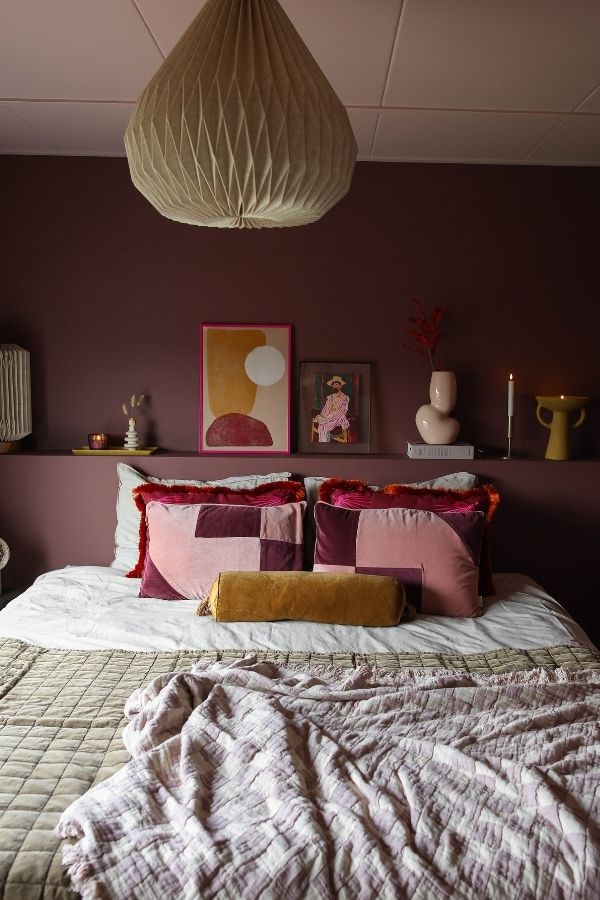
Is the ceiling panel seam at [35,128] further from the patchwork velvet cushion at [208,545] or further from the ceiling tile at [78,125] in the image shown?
the patchwork velvet cushion at [208,545]

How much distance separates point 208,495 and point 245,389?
59 cm

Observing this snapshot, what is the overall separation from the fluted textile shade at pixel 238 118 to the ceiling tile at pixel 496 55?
2.50 feet

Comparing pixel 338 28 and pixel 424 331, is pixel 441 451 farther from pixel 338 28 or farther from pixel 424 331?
pixel 338 28

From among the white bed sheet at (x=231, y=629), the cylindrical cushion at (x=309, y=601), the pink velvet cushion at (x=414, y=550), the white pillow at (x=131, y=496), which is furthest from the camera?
the white pillow at (x=131, y=496)

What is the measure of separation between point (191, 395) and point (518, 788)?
90.6 inches

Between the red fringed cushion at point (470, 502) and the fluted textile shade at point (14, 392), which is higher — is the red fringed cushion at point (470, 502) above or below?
below

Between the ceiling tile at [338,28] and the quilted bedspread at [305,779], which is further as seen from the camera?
the ceiling tile at [338,28]

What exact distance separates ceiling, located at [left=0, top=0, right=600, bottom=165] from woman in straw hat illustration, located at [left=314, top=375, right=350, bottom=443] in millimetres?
950

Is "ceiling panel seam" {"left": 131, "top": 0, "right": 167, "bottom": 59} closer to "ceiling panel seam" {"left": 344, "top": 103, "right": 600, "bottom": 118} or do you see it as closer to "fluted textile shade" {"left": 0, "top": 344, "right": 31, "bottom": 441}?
"ceiling panel seam" {"left": 344, "top": 103, "right": 600, "bottom": 118}

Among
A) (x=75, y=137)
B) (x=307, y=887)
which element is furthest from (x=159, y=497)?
(x=307, y=887)

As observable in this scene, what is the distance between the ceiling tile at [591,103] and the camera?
261cm

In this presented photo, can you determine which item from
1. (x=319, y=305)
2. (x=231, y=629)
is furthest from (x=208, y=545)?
(x=319, y=305)

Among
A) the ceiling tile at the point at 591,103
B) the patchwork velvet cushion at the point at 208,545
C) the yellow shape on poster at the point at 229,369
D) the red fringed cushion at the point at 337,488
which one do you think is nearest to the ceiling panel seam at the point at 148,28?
the yellow shape on poster at the point at 229,369

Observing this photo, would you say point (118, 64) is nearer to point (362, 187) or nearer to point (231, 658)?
point (362, 187)
